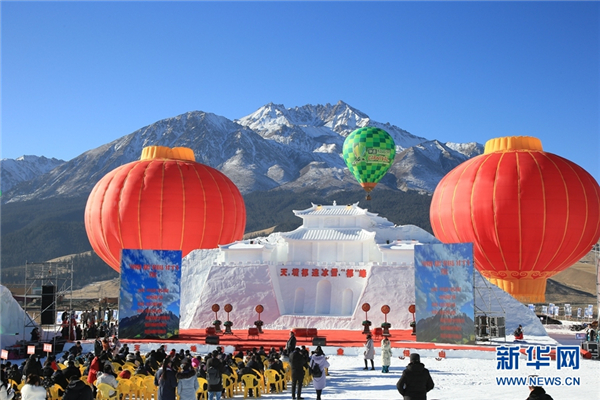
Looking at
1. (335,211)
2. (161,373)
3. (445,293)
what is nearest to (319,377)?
(161,373)

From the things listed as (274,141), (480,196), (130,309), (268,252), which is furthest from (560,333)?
(274,141)

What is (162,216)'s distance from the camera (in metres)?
37.5

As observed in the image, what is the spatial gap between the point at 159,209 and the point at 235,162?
109m

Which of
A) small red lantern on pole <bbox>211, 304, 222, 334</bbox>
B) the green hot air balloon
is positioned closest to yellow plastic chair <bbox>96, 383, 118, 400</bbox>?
small red lantern on pole <bbox>211, 304, 222, 334</bbox>

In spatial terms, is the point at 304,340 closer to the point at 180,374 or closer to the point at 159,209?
the point at 159,209

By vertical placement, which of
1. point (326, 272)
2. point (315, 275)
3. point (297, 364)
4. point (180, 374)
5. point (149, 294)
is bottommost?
point (297, 364)

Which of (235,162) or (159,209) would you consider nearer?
(159,209)

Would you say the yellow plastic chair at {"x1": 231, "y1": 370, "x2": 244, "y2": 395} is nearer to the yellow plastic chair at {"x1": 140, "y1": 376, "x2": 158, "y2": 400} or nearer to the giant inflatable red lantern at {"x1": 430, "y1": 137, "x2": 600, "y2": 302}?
the yellow plastic chair at {"x1": 140, "y1": 376, "x2": 158, "y2": 400}

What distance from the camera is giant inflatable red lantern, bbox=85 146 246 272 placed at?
123 feet

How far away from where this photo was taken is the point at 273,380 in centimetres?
1595

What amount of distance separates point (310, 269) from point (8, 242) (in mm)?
83771

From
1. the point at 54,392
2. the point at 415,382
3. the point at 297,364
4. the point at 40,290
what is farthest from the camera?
the point at 40,290

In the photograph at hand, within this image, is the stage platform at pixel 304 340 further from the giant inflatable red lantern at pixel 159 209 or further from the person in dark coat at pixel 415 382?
the person in dark coat at pixel 415 382

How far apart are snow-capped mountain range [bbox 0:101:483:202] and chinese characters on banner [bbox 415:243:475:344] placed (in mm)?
98674
